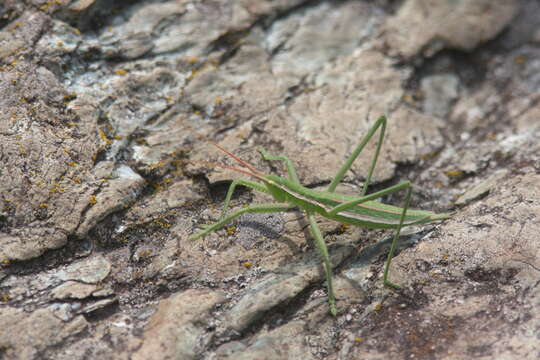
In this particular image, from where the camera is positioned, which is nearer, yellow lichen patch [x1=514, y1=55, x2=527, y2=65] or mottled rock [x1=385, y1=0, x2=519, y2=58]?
mottled rock [x1=385, y1=0, x2=519, y2=58]

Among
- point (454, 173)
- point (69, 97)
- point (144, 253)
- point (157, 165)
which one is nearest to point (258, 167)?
point (157, 165)

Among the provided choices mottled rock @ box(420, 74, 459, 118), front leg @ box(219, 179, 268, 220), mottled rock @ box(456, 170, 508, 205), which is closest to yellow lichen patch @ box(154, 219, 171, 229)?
front leg @ box(219, 179, 268, 220)

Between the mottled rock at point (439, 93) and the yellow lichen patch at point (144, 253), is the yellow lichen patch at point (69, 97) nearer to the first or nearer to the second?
the yellow lichen patch at point (144, 253)

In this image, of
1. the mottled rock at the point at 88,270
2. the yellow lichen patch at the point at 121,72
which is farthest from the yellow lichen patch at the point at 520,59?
the mottled rock at the point at 88,270

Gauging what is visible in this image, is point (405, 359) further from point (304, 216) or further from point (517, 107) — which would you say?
point (517, 107)

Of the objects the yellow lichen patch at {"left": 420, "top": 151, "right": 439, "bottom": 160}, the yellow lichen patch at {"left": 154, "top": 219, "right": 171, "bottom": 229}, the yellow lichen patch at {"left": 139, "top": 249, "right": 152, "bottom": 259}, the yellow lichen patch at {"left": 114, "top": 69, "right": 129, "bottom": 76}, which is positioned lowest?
the yellow lichen patch at {"left": 420, "top": 151, "right": 439, "bottom": 160}

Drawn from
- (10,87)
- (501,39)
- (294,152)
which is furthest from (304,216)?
(501,39)

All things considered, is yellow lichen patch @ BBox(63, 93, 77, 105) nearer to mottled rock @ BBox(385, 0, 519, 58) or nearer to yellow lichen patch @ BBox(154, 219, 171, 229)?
yellow lichen patch @ BBox(154, 219, 171, 229)

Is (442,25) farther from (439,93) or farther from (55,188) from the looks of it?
(55,188)
